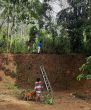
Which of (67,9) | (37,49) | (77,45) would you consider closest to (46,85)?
(37,49)

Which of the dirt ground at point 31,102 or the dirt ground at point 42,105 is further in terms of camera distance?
the dirt ground at point 31,102

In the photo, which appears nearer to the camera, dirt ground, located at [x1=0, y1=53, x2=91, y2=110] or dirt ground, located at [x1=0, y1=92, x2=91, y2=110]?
dirt ground, located at [x1=0, y1=92, x2=91, y2=110]

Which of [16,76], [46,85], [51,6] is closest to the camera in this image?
[46,85]

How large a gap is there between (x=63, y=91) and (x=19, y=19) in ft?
18.4

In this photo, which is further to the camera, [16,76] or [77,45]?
[77,45]

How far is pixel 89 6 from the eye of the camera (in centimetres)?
2059

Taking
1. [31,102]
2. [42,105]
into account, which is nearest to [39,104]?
[42,105]

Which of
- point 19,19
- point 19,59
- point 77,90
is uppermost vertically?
point 19,19

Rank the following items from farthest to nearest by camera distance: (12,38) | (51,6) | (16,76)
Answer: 1. (51,6)
2. (12,38)
3. (16,76)

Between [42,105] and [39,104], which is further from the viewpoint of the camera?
[39,104]

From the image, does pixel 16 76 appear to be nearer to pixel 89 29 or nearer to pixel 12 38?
pixel 12 38

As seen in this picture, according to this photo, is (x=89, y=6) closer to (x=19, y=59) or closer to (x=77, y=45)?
(x=77, y=45)

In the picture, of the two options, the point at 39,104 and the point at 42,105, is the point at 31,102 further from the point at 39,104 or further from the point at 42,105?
the point at 42,105

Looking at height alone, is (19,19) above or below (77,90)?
above
